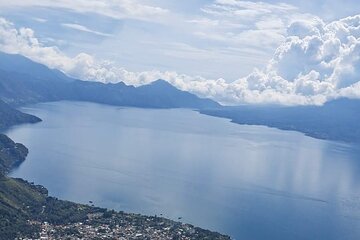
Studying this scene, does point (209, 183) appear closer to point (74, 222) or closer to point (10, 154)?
point (74, 222)

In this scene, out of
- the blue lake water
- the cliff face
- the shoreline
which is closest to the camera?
the shoreline

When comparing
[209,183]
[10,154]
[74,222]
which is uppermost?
[209,183]

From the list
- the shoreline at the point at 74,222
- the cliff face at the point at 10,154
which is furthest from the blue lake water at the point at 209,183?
the shoreline at the point at 74,222

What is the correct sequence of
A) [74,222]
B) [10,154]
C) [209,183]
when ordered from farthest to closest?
1. [10,154]
2. [209,183]
3. [74,222]

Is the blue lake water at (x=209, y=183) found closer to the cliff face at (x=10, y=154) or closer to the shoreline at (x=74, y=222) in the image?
the cliff face at (x=10, y=154)

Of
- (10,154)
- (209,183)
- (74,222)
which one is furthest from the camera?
(10,154)

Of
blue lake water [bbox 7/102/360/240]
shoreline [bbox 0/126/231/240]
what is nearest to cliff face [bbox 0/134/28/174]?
blue lake water [bbox 7/102/360/240]

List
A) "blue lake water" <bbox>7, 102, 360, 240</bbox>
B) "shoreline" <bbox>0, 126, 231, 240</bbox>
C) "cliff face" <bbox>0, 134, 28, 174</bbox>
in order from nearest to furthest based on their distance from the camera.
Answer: "shoreline" <bbox>0, 126, 231, 240</bbox> → "blue lake water" <bbox>7, 102, 360, 240</bbox> → "cliff face" <bbox>0, 134, 28, 174</bbox>

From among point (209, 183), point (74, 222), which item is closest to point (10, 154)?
point (209, 183)

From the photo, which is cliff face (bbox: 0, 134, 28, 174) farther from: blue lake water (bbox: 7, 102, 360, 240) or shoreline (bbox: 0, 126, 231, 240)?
shoreline (bbox: 0, 126, 231, 240)

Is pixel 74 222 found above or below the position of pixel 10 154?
below
